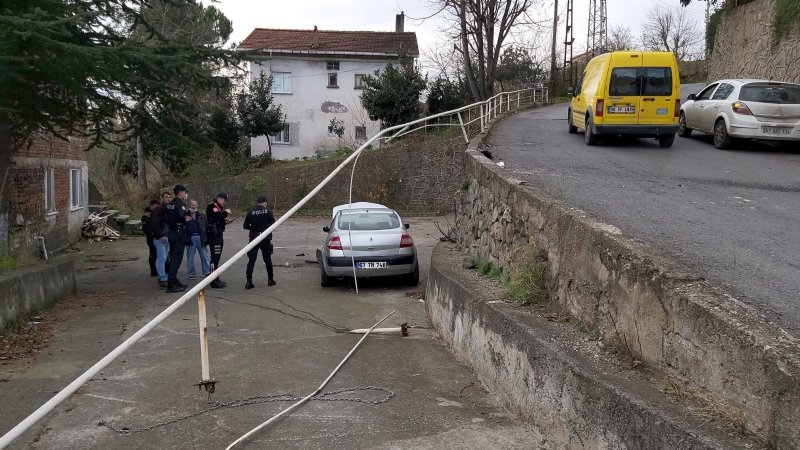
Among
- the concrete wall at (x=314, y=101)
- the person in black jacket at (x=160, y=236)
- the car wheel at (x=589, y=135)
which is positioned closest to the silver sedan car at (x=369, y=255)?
the person in black jacket at (x=160, y=236)

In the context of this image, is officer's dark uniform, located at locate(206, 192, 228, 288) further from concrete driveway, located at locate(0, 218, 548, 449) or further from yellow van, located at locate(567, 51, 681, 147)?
yellow van, located at locate(567, 51, 681, 147)

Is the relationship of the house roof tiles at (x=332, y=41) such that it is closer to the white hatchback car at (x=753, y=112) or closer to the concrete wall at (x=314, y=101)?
the concrete wall at (x=314, y=101)

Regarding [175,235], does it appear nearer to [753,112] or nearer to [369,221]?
[369,221]

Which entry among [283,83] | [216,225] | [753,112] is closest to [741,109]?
[753,112]

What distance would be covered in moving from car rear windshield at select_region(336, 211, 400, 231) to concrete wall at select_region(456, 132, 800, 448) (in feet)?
22.0

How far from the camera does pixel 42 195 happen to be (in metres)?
17.9

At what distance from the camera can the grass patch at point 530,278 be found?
616 cm

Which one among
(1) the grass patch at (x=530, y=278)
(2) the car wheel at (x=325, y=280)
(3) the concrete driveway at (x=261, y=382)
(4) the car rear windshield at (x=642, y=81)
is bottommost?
(3) the concrete driveway at (x=261, y=382)

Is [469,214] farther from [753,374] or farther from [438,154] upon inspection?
[438,154]

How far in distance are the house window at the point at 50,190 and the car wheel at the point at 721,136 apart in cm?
1648

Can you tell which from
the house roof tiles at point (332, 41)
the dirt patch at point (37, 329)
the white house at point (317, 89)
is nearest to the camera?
the dirt patch at point (37, 329)

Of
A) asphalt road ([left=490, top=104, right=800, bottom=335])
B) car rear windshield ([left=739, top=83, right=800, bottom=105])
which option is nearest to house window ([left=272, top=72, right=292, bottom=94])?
asphalt road ([left=490, top=104, right=800, bottom=335])

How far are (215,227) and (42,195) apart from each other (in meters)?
7.28

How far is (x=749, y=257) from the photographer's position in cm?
581
